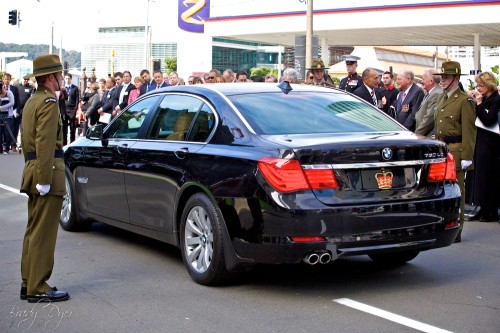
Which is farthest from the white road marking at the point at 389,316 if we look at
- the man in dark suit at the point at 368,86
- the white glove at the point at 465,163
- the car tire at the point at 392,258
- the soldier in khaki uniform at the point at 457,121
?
the man in dark suit at the point at 368,86

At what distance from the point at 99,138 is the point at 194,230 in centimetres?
226

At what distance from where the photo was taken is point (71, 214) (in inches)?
368

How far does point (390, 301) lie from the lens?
6336 millimetres

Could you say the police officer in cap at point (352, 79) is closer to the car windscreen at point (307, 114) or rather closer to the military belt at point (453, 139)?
the military belt at point (453, 139)

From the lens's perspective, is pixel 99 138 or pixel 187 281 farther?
pixel 99 138

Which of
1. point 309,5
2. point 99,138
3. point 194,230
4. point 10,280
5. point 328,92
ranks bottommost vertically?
point 10,280

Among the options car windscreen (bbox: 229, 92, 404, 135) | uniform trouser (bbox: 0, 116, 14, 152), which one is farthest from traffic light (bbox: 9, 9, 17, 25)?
car windscreen (bbox: 229, 92, 404, 135)

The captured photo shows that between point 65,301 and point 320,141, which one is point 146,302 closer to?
point 65,301

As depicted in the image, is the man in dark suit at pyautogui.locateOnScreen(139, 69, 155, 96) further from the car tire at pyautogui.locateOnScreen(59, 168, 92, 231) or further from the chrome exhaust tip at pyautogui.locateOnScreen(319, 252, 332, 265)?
the chrome exhaust tip at pyautogui.locateOnScreen(319, 252, 332, 265)

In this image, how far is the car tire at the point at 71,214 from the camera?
925 centimetres

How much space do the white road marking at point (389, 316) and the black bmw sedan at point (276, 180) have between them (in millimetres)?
371

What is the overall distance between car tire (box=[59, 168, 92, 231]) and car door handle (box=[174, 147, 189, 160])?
2.33 metres

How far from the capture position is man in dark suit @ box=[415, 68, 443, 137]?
999cm

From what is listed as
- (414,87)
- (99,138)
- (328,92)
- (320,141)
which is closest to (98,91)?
(414,87)
